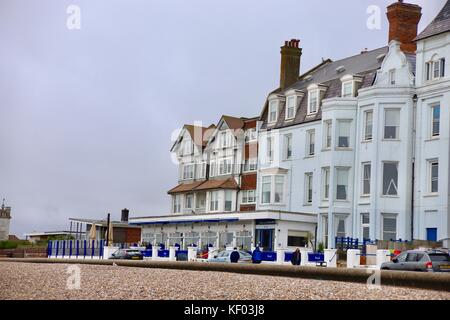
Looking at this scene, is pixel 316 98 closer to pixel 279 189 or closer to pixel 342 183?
pixel 279 189

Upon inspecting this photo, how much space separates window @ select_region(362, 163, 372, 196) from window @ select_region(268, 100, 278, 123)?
12778mm

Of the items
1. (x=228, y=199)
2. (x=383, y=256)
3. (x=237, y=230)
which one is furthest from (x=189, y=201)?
(x=383, y=256)

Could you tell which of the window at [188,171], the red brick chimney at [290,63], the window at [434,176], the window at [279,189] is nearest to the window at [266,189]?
the window at [279,189]

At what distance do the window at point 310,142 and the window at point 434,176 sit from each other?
10.9m

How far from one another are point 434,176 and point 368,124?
602 centimetres

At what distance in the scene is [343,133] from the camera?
53.2 metres

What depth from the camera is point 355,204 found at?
51156 mm

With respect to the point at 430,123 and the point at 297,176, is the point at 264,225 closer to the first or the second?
the point at 297,176

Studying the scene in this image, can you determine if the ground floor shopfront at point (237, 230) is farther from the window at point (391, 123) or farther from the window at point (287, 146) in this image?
the window at point (391, 123)

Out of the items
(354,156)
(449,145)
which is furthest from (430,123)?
(354,156)

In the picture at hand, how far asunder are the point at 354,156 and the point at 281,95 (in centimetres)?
1171

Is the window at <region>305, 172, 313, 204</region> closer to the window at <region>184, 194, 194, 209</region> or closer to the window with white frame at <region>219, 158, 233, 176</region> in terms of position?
the window with white frame at <region>219, 158, 233, 176</region>

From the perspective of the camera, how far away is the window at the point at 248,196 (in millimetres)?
64562
